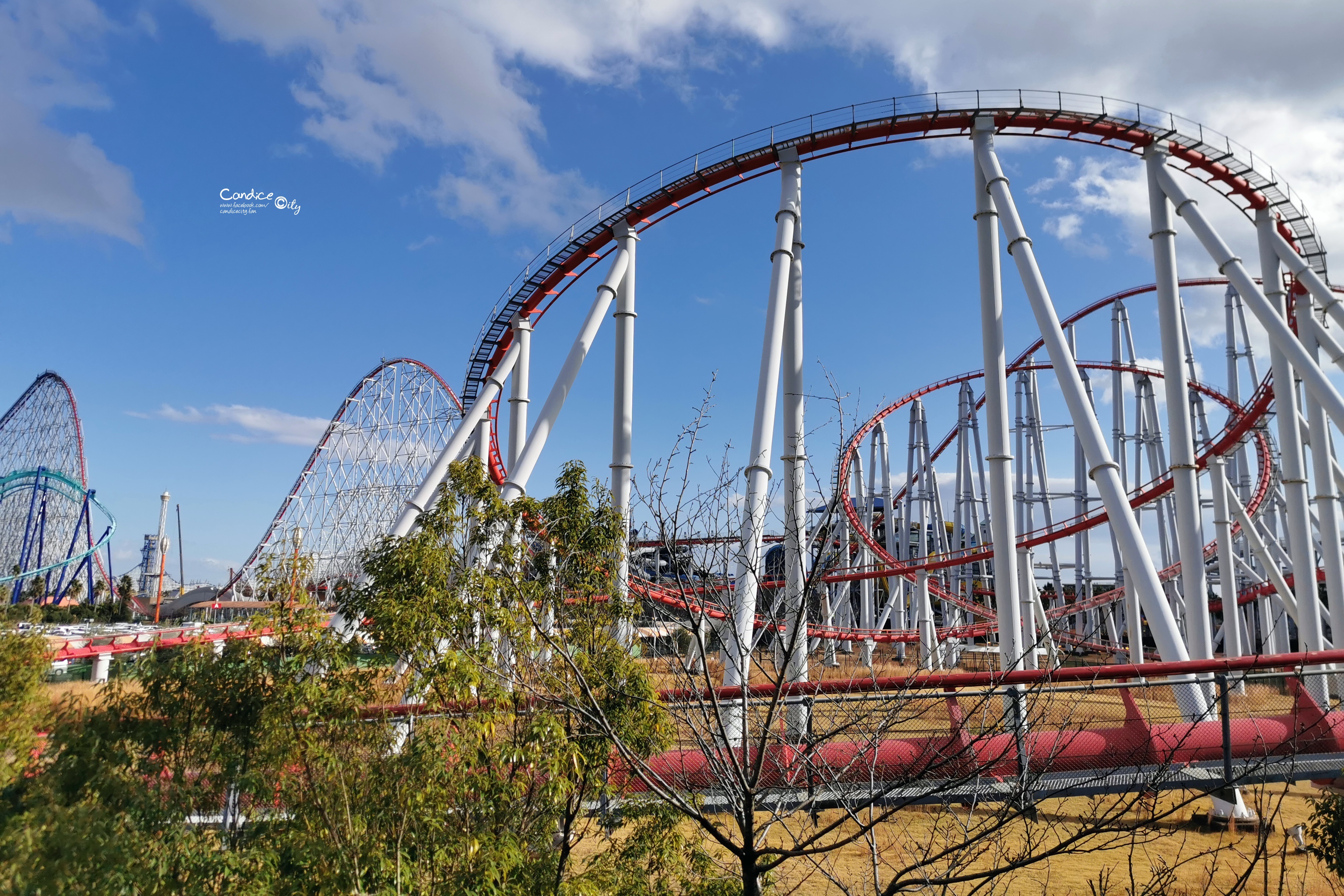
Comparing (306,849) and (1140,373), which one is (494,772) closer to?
(306,849)

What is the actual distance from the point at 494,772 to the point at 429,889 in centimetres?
61

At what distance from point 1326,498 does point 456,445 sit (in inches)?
523

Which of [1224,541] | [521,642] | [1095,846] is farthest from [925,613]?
[521,642]

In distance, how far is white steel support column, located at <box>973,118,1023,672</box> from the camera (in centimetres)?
870

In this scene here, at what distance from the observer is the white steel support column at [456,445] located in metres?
13.0

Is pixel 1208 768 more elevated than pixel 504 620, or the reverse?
pixel 504 620

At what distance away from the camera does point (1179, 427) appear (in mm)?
9422

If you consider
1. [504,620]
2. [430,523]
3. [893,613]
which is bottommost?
[893,613]

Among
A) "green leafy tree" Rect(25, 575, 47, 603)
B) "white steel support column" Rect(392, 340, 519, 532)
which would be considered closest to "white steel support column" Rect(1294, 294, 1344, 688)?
"white steel support column" Rect(392, 340, 519, 532)

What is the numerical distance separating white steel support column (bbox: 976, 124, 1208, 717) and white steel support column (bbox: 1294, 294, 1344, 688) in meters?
3.11

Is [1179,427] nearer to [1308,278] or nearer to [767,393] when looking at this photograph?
[1308,278]

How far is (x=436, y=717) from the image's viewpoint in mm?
4211

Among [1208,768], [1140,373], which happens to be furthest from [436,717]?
[1140,373]

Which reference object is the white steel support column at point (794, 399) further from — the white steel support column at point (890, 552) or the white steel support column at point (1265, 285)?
the white steel support column at point (890, 552)
